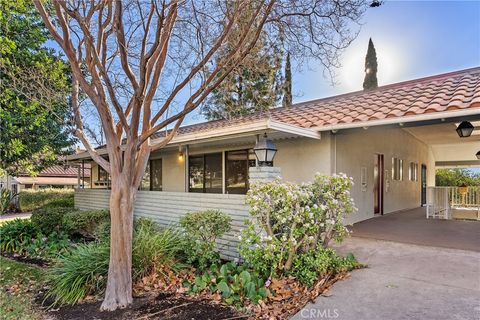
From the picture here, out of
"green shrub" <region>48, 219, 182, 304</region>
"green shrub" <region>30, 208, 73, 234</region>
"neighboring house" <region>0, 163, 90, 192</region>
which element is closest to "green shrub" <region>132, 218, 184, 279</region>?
"green shrub" <region>48, 219, 182, 304</region>

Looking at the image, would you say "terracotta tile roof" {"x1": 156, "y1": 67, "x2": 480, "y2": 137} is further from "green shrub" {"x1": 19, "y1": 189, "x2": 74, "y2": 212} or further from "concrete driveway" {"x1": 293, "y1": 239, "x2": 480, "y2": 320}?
"green shrub" {"x1": 19, "y1": 189, "x2": 74, "y2": 212}

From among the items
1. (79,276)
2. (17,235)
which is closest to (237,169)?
(79,276)

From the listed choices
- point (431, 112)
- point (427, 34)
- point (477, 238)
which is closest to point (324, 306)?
point (431, 112)

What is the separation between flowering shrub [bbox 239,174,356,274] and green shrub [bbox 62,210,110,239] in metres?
5.03

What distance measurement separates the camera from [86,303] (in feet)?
15.2

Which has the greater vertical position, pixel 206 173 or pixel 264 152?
pixel 264 152

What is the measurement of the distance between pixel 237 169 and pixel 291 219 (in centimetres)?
567

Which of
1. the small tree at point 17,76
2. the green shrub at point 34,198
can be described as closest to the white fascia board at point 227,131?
the small tree at point 17,76

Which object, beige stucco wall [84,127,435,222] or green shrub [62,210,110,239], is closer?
beige stucco wall [84,127,435,222]

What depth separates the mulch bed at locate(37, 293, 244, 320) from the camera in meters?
3.98

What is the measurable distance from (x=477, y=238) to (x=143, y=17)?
27.1 ft

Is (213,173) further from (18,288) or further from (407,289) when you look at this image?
(407,289)

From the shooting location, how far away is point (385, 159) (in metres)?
10.5

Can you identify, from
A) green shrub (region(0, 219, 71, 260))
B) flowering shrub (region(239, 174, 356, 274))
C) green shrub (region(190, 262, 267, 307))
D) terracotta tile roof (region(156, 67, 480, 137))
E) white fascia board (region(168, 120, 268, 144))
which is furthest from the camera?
green shrub (region(0, 219, 71, 260))
